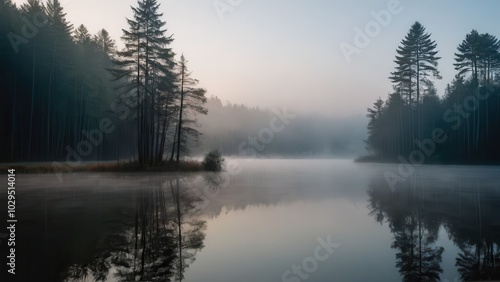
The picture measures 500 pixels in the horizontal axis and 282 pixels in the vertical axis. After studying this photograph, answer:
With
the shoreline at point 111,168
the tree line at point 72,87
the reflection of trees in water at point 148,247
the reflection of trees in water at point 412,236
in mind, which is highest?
the tree line at point 72,87

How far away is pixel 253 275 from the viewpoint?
4.99m

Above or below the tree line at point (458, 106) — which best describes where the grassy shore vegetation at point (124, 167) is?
below

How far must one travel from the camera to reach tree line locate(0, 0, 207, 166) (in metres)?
31.4

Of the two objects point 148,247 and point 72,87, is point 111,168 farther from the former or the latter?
point 148,247

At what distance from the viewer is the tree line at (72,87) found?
31.4 m

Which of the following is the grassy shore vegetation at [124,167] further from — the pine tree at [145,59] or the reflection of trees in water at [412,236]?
the reflection of trees in water at [412,236]

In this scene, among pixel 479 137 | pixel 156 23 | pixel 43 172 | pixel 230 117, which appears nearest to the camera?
pixel 43 172

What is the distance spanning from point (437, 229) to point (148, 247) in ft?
23.3

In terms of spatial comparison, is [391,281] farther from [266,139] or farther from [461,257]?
[266,139]

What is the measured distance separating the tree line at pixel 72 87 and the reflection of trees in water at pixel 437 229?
82.6ft

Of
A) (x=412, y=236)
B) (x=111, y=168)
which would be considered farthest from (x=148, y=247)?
(x=111, y=168)

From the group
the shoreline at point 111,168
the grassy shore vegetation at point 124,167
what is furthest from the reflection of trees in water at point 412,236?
the shoreline at point 111,168

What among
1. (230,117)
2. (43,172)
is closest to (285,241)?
(43,172)

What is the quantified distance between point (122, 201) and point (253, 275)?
886 cm
